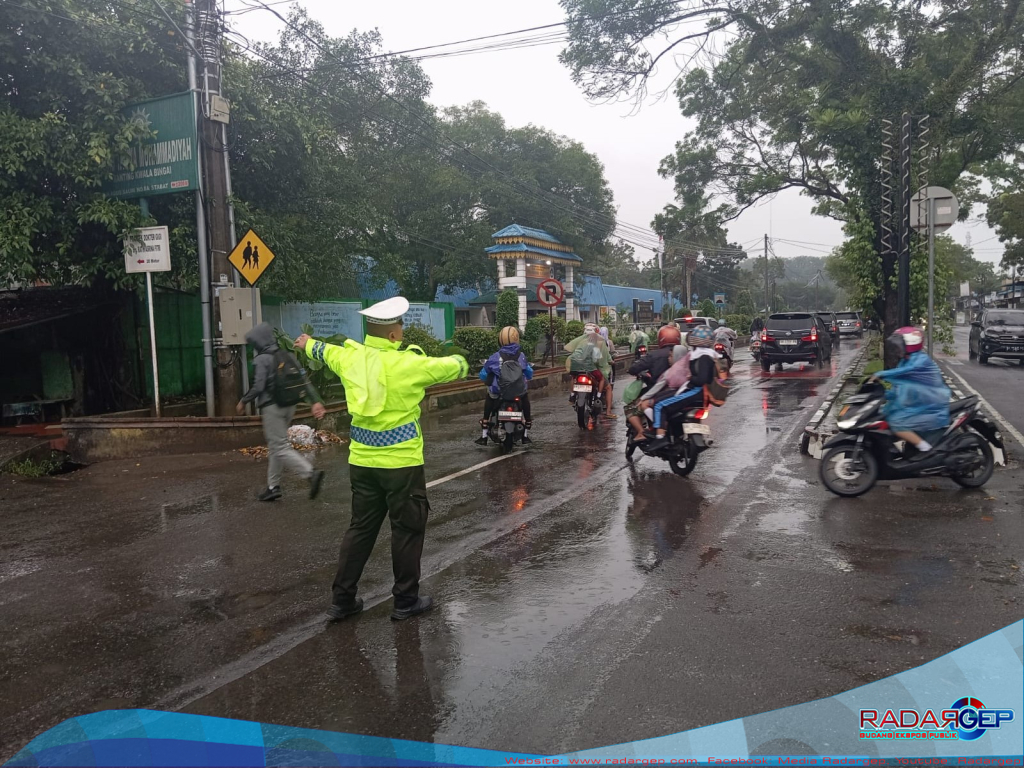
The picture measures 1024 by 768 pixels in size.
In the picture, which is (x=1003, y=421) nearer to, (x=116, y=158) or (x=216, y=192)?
(x=216, y=192)

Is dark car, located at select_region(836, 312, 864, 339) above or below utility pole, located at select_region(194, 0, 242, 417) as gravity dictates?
below

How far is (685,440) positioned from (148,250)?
8.24 m

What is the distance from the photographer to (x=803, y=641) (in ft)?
13.1

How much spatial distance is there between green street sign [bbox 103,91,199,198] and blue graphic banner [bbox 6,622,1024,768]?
9.73 metres

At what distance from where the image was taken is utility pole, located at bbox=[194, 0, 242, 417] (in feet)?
36.6

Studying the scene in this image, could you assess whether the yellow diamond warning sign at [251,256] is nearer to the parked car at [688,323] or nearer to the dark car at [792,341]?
the parked car at [688,323]

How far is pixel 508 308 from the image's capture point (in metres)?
28.6

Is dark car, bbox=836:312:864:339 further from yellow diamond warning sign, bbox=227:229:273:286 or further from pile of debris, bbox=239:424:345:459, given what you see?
yellow diamond warning sign, bbox=227:229:273:286

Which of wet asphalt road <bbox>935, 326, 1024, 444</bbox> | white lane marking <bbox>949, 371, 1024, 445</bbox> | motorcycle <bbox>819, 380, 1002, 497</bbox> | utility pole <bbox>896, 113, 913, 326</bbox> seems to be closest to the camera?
motorcycle <bbox>819, 380, 1002, 497</bbox>

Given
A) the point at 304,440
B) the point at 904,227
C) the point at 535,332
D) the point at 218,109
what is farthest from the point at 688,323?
the point at 218,109

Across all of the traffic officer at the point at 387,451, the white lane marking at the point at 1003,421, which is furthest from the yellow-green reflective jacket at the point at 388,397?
the white lane marking at the point at 1003,421

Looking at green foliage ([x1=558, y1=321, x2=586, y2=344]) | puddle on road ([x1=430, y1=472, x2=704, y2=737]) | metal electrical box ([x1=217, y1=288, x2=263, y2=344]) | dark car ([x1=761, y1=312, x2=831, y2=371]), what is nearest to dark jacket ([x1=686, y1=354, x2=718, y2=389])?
puddle on road ([x1=430, y1=472, x2=704, y2=737])

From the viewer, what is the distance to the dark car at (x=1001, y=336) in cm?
2209

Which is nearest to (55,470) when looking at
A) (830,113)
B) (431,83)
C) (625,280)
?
(830,113)
